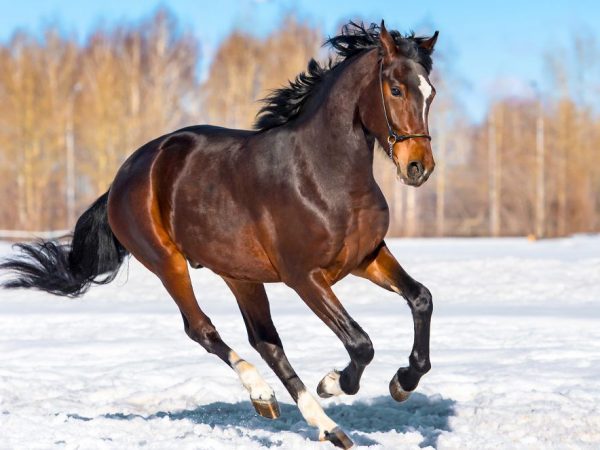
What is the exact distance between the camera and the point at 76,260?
6695 millimetres

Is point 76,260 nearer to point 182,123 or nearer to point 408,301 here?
point 408,301

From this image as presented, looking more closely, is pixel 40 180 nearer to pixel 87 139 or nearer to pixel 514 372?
pixel 87 139

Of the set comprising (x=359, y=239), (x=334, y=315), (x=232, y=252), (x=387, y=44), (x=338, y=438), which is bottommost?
(x=338, y=438)

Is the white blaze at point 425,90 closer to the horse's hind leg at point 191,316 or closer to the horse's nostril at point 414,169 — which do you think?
the horse's nostril at point 414,169

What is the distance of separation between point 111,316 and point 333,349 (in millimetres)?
3642

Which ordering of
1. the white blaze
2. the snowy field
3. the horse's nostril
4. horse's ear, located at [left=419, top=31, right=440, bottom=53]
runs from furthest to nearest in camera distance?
the snowy field < horse's ear, located at [left=419, top=31, right=440, bottom=53] < the white blaze < the horse's nostril

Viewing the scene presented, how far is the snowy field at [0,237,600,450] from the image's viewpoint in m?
5.38

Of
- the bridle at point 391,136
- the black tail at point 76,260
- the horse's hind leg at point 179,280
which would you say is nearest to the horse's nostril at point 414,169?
the bridle at point 391,136

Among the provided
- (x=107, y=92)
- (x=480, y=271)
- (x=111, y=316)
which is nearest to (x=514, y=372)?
(x=111, y=316)

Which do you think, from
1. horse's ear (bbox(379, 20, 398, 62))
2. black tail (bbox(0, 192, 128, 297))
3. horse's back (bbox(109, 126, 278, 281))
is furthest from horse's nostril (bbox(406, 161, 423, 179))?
black tail (bbox(0, 192, 128, 297))

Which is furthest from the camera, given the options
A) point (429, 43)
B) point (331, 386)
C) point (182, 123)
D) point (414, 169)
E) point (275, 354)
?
point (182, 123)

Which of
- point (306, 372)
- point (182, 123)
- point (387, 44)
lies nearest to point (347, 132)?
point (387, 44)

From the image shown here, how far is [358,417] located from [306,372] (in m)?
1.42

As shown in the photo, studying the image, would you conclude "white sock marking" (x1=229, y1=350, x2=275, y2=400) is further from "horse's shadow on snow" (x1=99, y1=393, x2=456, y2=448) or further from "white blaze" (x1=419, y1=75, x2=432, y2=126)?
"white blaze" (x1=419, y1=75, x2=432, y2=126)
